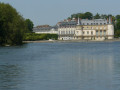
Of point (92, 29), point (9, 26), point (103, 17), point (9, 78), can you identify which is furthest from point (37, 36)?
point (9, 78)

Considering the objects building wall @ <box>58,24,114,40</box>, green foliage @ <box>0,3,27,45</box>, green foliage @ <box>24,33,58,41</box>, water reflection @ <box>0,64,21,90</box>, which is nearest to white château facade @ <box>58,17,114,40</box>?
building wall @ <box>58,24,114,40</box>

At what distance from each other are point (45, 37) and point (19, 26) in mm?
80394

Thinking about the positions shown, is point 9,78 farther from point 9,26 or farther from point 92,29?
point 92,29

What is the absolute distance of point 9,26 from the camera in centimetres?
6869

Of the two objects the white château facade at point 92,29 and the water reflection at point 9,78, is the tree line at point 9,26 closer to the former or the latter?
the water reflection at point 9,78

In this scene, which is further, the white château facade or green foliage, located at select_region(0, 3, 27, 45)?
the white château facade

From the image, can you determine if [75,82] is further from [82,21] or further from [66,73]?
[82,21]

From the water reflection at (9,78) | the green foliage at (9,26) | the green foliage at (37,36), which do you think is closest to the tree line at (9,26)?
the green foliage at (9,26)

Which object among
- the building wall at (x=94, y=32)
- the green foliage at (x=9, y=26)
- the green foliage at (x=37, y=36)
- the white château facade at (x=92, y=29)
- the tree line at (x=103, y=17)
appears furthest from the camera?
the tree line at (x=103, y=17)

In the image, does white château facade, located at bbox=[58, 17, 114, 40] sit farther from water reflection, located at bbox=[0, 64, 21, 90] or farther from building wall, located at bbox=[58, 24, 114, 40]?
water reflection, located at bbox=[0, 64, 21, 90]

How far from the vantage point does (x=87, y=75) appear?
2484cm

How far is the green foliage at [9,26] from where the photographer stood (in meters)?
68.8

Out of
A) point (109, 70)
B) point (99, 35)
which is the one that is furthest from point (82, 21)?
point (109, 70)

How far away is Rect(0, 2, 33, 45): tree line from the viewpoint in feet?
226
